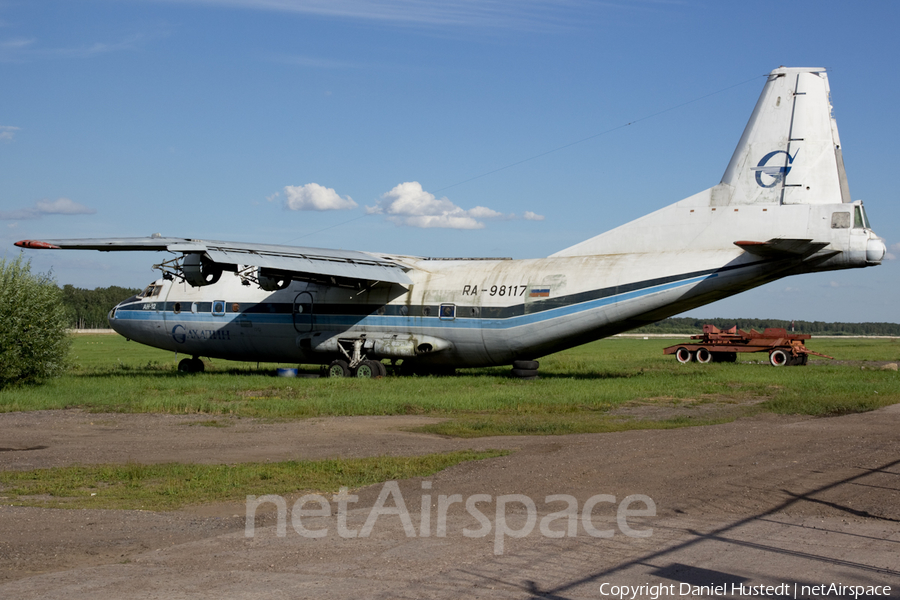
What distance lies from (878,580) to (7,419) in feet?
59.0

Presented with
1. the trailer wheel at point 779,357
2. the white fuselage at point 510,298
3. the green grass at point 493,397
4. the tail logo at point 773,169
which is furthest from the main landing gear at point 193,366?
the trailer wheel at point 779,357

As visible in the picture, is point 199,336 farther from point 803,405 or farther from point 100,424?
point 803,405

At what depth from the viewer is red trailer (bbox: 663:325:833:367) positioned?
39.3m

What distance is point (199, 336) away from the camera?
104ft

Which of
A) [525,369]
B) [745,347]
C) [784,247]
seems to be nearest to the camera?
[784,247]

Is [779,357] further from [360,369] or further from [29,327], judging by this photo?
[29,327]

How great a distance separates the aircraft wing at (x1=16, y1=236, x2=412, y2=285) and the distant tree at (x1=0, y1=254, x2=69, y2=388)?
1.25 metres

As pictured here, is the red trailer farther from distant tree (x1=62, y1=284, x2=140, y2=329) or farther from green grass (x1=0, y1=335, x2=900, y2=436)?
distant tree (x1=62, y1=284, x2=140, y2=329)

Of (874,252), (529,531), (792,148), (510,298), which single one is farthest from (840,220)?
(529,531)

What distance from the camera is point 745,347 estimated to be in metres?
41.5

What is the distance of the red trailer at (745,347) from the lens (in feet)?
129

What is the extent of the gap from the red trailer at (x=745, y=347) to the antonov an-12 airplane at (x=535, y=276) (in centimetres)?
1718

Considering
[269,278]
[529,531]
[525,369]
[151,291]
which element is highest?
[269,278]

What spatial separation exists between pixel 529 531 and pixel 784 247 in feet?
52.2
